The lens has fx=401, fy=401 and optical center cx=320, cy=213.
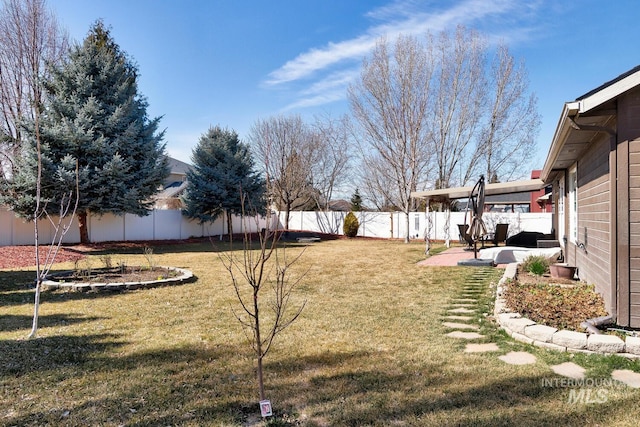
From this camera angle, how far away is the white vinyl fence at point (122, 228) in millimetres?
13969

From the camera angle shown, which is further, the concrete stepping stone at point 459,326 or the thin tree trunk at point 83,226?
the thin tree trunk at point 83,226

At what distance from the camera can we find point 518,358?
11.6ft

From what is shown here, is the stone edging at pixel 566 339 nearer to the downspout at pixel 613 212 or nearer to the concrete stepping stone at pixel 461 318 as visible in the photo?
the concrete stepping stone at pixel 461 318

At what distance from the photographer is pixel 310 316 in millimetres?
5172

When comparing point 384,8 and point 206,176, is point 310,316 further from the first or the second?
point 206,176

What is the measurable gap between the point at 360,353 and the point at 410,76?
58.1 feet

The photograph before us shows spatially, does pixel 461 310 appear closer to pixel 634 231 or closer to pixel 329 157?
pixel 634 231

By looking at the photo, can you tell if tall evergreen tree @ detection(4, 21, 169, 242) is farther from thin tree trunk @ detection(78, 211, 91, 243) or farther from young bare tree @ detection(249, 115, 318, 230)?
young bare tree @ detection(249, 115, 318, 230)

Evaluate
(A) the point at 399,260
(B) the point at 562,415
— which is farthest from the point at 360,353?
(A) the point at 399,260

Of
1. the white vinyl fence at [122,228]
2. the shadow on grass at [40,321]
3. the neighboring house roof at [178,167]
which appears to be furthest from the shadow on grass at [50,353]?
the neighboring house roof at [178,167]

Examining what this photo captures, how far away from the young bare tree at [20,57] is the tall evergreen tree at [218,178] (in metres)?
6.87

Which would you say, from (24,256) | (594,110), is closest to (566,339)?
(594,110)

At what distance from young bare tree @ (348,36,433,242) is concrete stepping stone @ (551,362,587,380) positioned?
1592cm

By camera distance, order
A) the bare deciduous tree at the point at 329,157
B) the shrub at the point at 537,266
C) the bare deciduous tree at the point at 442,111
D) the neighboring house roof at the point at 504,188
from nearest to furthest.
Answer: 1. the shrub at the point at 537,266
2. the neighboring house roof at the point at 504,188
3. the bare deciduous tree at the point at 442,111
4. the bare deciduous tree at the point at 329,157
